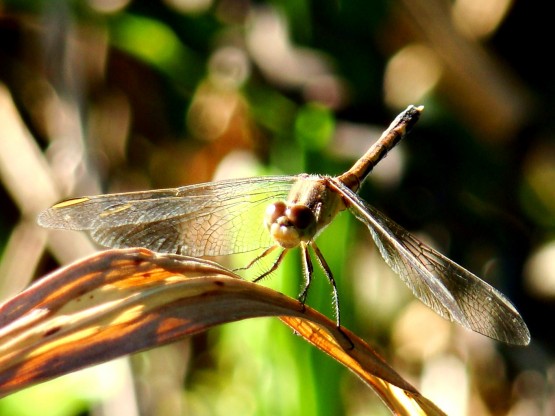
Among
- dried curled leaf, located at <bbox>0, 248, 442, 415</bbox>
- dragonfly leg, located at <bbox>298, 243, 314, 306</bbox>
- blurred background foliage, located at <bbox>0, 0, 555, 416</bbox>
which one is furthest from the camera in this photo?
blurred background foliage, located at <bbox>0, 0, 555, 416</bbox>

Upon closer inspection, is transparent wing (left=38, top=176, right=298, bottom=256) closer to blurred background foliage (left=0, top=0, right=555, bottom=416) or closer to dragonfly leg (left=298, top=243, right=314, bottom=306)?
dragonfly leg (left=298, top=243, right=314, bottom=306)

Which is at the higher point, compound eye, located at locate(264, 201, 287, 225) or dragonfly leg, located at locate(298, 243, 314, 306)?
compound eye, located at locate(264, 201, 287, 225)

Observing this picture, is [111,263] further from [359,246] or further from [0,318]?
[359,246]

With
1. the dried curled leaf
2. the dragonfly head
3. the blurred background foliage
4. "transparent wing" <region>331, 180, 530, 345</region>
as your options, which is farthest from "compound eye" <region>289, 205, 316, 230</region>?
the blurred background foliage

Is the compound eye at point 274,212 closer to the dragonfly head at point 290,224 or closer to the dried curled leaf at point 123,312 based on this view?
the dragonfly head at point 290,224

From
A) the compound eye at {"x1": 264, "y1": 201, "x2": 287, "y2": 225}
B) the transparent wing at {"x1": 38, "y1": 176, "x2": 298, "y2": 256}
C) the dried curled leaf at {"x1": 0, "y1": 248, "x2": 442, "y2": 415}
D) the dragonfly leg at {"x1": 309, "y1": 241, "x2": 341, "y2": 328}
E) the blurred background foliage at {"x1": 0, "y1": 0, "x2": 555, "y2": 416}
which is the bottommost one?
the dried curled leaf at {"x1": 0, "y1": 248, "x2": 442, "y2": 415}

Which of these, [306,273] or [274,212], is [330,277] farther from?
[274,212]
